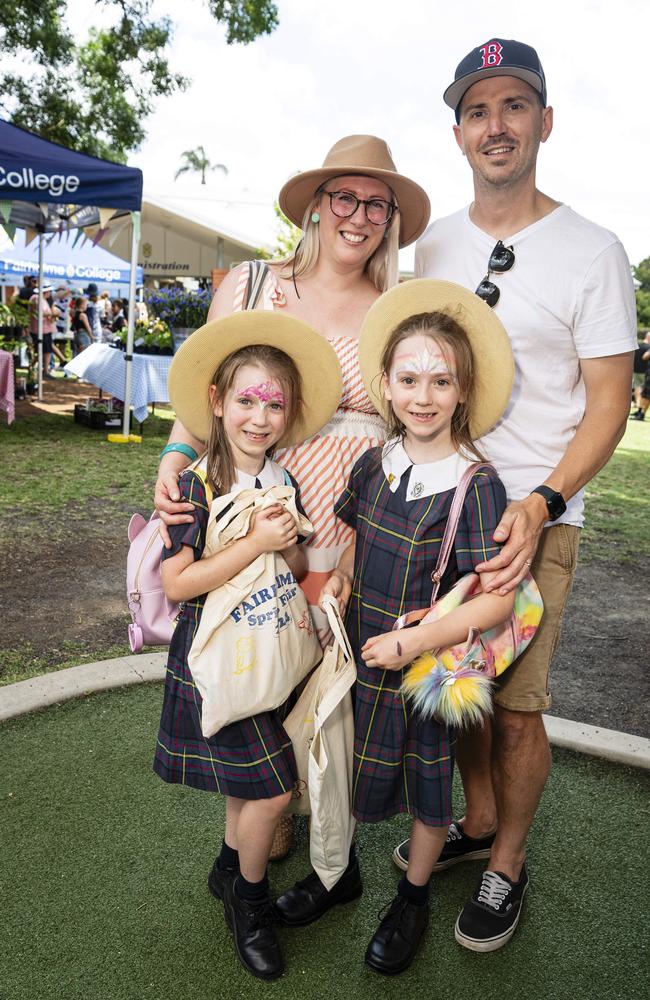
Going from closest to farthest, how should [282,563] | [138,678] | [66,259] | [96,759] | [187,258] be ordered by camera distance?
1. [282,563]
2. [96,759]
3. [138,678]
4. [187,258]
5. [66,259]

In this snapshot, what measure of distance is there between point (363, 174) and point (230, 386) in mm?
791

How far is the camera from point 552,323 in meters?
2.16

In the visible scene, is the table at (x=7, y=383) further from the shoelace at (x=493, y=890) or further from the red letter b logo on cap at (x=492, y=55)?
the shoelace at (x=493, y=890)

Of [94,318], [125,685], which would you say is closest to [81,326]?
[94,318]

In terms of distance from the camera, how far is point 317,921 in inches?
90.1

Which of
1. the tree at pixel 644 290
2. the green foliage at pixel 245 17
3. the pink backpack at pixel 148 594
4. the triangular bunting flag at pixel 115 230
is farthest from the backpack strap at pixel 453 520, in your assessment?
the tree at pixel 644 290

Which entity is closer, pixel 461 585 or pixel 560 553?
pixel 461 585

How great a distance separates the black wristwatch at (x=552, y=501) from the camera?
204cm

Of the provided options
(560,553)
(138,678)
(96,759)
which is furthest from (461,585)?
(138,678)

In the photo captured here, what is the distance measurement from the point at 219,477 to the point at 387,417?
50cm

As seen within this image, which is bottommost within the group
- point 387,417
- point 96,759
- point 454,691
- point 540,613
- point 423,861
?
point 96,759

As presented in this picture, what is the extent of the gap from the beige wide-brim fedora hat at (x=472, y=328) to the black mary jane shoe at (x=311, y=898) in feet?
4.43

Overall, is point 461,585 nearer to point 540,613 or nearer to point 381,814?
point 540,613

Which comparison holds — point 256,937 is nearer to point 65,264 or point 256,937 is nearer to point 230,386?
point 230,386
